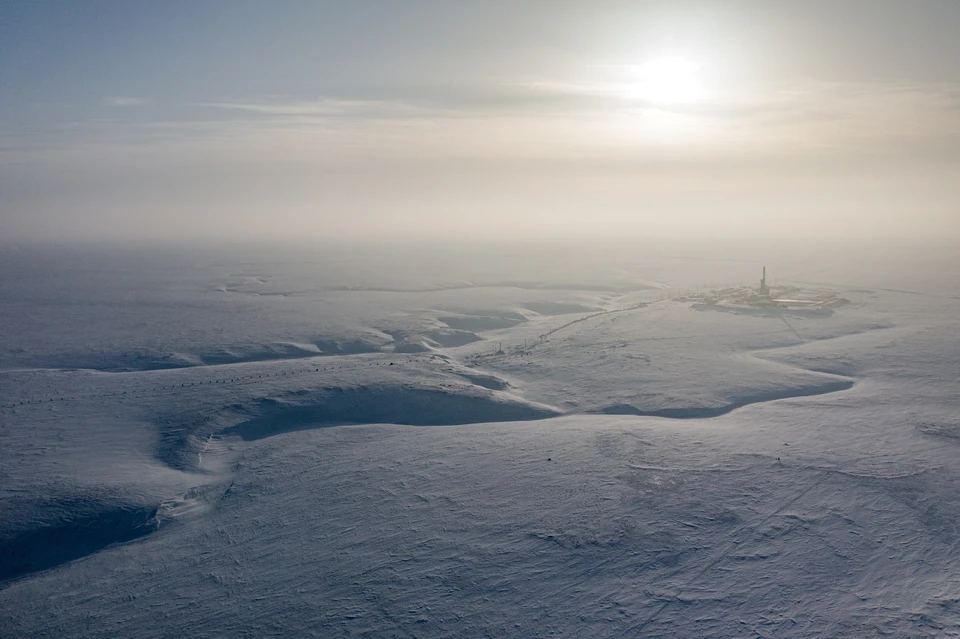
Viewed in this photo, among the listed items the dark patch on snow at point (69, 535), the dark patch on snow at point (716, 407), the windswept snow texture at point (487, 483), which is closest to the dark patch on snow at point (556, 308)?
the windswept snow texture at point (487, 483)

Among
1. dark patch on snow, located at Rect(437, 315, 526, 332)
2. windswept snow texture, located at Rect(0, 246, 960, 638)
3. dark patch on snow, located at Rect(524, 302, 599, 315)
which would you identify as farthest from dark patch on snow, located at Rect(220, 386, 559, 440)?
dark patch on snow, located at Rect(524, 302, 599, 315)

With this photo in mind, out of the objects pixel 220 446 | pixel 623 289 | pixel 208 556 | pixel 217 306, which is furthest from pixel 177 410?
pixel 623 289

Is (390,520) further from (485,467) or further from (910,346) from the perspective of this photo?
(910,346)

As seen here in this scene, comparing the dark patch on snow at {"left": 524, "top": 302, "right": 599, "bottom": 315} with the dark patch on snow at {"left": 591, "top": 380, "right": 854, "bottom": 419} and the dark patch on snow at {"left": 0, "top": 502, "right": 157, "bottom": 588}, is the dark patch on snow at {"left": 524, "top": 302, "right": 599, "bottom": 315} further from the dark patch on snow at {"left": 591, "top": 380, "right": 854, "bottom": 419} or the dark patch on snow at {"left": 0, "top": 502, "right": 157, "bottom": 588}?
the dark patch on snow at {"left": 0, "top": 502, "right": 157, "bottom": 588}

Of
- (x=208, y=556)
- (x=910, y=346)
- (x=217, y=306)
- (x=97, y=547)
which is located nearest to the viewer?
(x=208, y=556)

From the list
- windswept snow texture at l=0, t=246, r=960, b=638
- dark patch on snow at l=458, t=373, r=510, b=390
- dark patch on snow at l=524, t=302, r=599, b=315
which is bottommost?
windswept snow texture at l=0, t=246, r=960, b=638

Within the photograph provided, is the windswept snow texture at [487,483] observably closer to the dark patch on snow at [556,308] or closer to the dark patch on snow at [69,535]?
the dark patch on snow at [69,535]

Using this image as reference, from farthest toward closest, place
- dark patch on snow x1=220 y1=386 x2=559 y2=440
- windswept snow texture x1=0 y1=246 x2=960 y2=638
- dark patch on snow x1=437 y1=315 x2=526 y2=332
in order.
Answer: dark patch on snow x1=437 y1=315 x2=526 y2=332 < dark patch on snow x1=220 y1=386 x2=559 y2=440 < windswept snow texture x1=0 y1=246 x2=960 y2=638

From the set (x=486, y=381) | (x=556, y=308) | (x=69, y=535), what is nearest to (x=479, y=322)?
(x=556, y=308)
